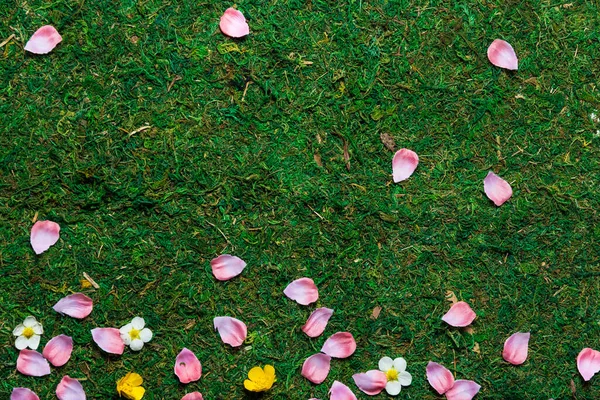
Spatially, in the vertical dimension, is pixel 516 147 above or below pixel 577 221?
above

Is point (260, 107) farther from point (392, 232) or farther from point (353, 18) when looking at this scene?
point (392, 232)

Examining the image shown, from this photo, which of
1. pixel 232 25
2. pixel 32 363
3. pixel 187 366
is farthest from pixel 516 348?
pixel 32 363

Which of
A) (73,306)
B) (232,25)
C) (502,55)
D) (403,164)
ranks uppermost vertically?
(232,25)

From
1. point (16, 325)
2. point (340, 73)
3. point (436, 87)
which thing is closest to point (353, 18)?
point (340, 73)

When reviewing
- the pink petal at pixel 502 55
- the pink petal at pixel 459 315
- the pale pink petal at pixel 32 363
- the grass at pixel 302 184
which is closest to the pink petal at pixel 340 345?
the grass at pixel 302 184

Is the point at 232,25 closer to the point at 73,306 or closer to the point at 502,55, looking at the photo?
the point at 502,55

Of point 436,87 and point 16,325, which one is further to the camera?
point 436,87
